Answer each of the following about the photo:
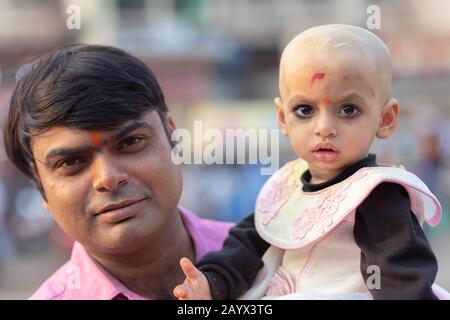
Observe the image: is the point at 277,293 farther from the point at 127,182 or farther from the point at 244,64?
the point at 244,64

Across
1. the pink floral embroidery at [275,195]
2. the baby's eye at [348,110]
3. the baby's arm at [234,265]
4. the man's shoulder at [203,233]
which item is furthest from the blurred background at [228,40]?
the baby's eye at [348,110]

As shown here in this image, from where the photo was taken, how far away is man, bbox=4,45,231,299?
2.05 meters

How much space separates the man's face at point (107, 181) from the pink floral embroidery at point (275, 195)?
9.9 inches

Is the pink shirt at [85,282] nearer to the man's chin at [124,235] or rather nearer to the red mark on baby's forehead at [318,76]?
the man's chin at [124,235]

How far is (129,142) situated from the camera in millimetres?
2117

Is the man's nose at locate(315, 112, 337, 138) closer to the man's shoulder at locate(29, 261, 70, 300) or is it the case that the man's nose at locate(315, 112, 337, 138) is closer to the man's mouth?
the man's mouth

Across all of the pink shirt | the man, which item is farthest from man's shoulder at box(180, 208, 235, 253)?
the man

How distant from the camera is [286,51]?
1.92 m

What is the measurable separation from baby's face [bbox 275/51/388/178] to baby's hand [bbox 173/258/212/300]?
1.22 feet

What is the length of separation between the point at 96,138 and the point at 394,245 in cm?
77

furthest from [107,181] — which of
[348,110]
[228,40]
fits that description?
[228,40]

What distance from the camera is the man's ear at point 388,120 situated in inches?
77.0

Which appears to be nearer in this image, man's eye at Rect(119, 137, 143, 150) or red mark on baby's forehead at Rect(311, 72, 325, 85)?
red mark on baby's forehead at Rect(311, 72, 325, 85)

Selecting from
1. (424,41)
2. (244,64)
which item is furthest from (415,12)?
(244,64)
